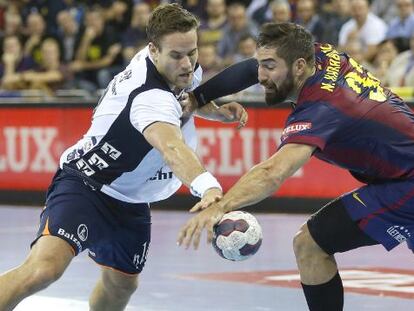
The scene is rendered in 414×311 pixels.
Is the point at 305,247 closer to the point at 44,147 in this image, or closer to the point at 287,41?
the point at 287,41

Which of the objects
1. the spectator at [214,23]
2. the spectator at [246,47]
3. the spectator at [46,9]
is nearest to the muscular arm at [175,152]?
the spectator at [246,47]

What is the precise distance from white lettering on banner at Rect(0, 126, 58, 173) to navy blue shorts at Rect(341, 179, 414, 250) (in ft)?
33.3

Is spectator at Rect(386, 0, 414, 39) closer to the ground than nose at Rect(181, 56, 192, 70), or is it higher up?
closer to the ground

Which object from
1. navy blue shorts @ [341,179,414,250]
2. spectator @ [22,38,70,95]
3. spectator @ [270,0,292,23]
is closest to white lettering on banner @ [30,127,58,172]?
spectator @ [22,38,70,95]

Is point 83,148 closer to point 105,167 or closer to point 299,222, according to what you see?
point 105,167

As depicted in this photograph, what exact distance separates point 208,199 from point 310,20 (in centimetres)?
1118

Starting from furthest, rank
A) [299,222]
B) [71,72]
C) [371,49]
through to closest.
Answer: [71,72]
[371,49]
[299,222]

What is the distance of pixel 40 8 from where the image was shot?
71.9ft

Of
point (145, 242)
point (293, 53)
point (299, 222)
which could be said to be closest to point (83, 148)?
point (145, 242)

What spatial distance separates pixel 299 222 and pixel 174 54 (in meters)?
7.68

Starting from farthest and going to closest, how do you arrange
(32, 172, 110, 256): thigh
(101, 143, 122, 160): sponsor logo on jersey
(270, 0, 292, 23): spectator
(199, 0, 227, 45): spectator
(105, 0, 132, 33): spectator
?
(105, 0, 132, 33): spectator < (199, 0, 227, 45): spectator < (270, 0, 292, 23): spectator < (101, 143, 122, 160): sponsor logo on jersey < (32, 172, 110, 256): thigh

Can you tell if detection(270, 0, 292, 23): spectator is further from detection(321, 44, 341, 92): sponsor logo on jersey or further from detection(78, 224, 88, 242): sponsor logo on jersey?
detection(78, 224, 88, 242): sponsor logo on jersey

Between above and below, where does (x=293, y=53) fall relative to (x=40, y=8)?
above

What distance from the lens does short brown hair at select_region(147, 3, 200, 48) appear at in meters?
6.91
